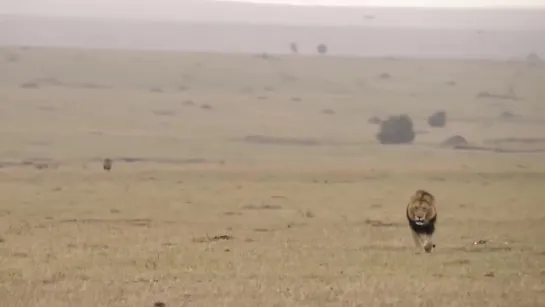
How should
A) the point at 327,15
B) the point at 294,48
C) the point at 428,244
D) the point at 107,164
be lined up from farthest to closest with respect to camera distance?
the point at 294,48
the point at 327,15
the point at 107,164
the point at 428,244

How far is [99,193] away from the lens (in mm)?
4156

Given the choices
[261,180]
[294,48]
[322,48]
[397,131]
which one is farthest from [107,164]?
[397,131]

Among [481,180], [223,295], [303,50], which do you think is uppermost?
[303,50]

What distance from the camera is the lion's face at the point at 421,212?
416cm

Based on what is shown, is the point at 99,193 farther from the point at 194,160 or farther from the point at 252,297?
the point at 252,297

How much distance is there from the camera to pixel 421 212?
419 cm

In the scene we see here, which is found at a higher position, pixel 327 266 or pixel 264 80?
pixel 264 80

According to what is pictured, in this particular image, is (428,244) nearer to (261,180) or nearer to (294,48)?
(261,180)

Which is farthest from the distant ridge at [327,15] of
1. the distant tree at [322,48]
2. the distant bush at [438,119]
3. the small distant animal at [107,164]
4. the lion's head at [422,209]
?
the lion's head at [422,209]

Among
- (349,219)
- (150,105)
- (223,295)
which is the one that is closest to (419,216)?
(349,219)

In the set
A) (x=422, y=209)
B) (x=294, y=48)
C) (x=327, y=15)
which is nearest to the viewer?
(x=422, y=209)

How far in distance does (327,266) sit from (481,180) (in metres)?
1.13

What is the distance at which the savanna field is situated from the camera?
378 centimetres

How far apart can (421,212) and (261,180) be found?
0.89 metres
